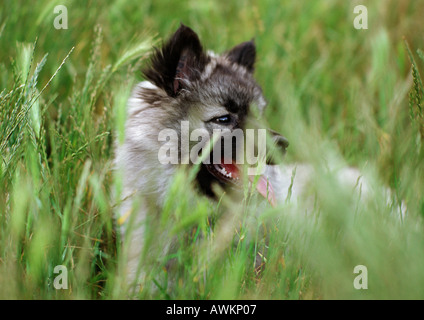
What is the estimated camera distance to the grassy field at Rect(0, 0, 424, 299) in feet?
4.98

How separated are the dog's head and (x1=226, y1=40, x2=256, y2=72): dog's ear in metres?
0.40

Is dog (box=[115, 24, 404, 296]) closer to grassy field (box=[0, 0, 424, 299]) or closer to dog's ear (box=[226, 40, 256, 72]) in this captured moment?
grassy field (box=[0, 0, 424, 299])

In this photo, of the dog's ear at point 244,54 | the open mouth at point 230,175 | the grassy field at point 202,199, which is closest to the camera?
the grassy field at point 202,199

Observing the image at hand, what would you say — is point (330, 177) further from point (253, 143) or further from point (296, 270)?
point (253, 143)

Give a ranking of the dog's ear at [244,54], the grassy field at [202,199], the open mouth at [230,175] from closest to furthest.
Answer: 1. the grassy field at [202,199]
2. the open mouth at [230,175]
3. the dog's ear at [244,54]

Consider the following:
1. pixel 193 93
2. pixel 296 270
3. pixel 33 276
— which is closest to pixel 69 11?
pixel 193 93

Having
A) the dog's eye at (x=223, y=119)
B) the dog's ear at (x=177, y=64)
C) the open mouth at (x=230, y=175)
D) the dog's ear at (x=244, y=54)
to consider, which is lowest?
the open mouth at (x=230, y=175)

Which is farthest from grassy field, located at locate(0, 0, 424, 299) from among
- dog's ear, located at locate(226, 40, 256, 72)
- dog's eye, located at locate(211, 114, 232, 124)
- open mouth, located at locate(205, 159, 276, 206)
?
dog's ear, located at locate(226, 40, 256, 72)

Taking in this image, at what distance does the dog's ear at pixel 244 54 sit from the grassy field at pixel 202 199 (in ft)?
1.70

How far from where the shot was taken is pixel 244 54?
10.1ft

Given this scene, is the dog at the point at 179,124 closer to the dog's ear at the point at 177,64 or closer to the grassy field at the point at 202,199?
the dog's ear at the point at 177,64

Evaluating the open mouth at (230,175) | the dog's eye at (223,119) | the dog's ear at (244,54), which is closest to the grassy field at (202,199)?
the open mouth at (230,175)

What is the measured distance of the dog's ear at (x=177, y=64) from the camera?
254cm
